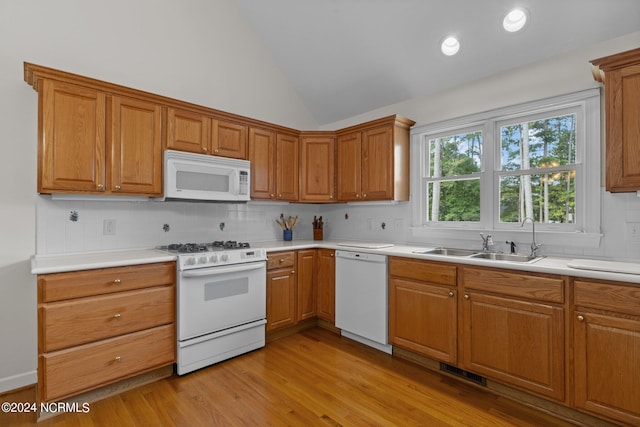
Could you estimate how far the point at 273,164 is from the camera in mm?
3570

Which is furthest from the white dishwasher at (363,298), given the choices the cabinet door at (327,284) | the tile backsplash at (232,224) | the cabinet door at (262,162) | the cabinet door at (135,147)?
the cabinet door at (135,147)

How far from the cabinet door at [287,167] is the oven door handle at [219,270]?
3.14 feet

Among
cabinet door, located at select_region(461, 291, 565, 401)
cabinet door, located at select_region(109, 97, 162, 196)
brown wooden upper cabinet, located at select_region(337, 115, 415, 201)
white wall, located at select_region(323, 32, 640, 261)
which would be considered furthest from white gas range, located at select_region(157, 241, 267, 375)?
cabinet door, located at select_region(461, 291, 565, 401)

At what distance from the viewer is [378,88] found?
358 centimetres

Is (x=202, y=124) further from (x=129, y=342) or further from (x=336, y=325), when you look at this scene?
(x=336, y=325)

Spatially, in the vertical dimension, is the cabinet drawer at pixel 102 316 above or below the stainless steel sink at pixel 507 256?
below

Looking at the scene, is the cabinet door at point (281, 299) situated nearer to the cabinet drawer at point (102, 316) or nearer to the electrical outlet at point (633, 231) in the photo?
the cabinet drawer at point (102, 316)

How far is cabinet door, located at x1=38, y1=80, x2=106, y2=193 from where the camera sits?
7.15 feet

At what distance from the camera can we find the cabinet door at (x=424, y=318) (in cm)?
245

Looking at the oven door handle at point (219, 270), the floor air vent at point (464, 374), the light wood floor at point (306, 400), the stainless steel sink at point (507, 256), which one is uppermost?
the stainless steel sink at point (507, 256)

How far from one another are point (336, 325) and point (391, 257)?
0.99 m

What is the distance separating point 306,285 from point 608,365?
7.91ft

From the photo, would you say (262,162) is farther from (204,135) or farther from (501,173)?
(501,173)

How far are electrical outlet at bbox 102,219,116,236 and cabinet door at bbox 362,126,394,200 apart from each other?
7.90ft
